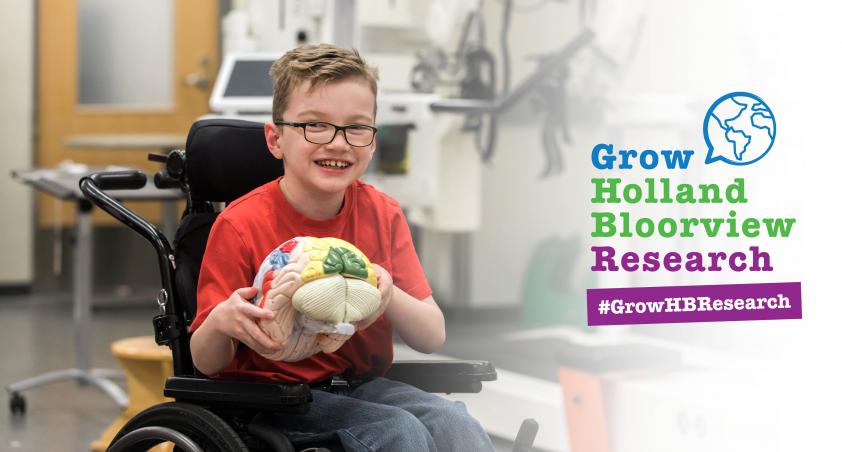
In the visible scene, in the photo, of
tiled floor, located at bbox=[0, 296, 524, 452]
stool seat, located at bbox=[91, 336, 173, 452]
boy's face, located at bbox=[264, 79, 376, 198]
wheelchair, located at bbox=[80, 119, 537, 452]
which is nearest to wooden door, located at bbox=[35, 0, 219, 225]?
tiled floor, located at bbox=[0, 296, 524, 452]

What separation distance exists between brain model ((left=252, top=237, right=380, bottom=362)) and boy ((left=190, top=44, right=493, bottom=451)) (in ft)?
0.15

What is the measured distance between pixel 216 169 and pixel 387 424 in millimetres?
500

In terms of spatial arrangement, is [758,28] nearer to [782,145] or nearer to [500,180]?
[782,145]

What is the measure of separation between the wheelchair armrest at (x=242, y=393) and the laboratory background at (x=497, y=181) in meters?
0.33

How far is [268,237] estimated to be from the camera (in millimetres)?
1480

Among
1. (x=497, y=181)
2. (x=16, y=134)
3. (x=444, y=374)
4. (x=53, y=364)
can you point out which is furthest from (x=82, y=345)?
(x=16, y=134)

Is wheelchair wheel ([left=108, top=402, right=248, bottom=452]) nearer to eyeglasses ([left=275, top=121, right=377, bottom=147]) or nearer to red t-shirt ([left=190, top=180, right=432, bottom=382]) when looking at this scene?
red t-shirt ([left=190, top=180, right=432, bottom=382])

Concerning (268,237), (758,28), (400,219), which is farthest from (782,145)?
(268,237)

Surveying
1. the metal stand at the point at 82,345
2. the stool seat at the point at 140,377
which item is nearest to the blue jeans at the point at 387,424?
the stool seat at the point at 140,377

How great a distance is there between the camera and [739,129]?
217 cm

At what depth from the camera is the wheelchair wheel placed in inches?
54.1

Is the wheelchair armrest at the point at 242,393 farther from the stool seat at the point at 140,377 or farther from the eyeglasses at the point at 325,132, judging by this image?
the stool seat at the point at 140,377

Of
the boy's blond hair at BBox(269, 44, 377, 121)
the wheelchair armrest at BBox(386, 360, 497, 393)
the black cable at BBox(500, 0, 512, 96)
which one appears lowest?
the wheelchair armrest at BBox(386, 360, 497, 393)

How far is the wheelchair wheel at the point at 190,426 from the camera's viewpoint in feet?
4.51
